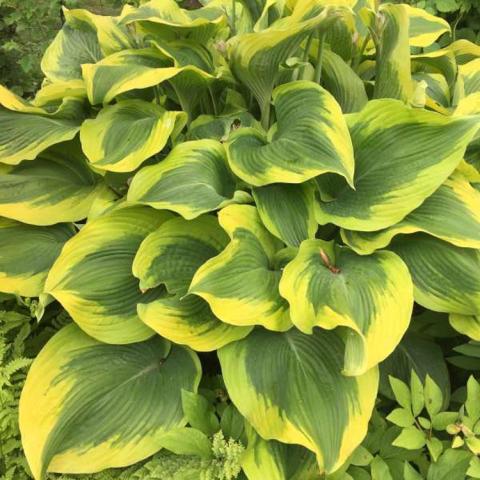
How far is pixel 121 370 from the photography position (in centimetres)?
162

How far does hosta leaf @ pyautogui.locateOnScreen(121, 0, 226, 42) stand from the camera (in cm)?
189

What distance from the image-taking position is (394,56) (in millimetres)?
1835

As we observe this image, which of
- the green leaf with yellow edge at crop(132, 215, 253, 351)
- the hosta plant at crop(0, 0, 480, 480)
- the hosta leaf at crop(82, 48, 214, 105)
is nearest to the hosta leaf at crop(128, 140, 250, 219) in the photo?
the hosta plant at crop(0, 0, 480, 480)

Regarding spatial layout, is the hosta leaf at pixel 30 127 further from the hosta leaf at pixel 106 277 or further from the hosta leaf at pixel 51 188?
the hosta leaf at pixel 106 277

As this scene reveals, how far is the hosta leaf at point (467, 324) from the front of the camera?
1.58 m

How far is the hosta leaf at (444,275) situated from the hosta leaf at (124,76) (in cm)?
86

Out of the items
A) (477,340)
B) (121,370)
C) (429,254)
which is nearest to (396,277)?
(429,254)

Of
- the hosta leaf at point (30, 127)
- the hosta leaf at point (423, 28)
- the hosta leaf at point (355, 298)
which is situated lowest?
the hosta leaf at point (355, 298)

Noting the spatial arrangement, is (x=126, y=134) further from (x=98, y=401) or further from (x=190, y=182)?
(x=98, y=401)

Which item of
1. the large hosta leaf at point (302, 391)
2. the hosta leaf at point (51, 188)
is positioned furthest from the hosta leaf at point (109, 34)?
the large hosta leaf at point (302, 391)

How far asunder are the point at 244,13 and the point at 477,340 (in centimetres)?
144

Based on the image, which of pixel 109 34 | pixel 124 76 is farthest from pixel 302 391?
pixel 109 34

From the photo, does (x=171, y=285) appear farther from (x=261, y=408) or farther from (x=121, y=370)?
(x=261, y=408)

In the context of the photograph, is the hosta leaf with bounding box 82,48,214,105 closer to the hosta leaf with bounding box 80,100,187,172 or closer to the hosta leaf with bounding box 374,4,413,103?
the hosta leaf with bounding box 80,100,187,172
